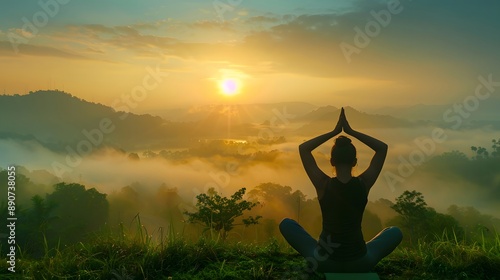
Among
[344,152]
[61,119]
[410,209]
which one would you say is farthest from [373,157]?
[61,119]

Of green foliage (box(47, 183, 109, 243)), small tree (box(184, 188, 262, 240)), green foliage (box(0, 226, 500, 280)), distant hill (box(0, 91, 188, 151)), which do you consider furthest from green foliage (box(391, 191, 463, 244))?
distant hill (box(0, 91, 188, 151))

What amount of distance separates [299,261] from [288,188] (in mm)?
37812

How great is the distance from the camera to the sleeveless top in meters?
6.33

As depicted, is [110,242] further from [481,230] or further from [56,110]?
[56,110]

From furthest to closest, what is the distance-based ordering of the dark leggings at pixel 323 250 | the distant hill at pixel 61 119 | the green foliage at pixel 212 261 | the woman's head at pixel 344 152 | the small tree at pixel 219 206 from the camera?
the distant hill at pixel 61 119 < the small tree at pixel 219 206 < the green foliage at pixel 212 261 < the dark leggings at pixel 323 250 < the woman's head at pixel 344 152

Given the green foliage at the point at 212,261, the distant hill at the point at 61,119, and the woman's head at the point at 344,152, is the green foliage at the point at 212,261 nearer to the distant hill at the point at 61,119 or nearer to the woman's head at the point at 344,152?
the woman's head at the point at 344,152

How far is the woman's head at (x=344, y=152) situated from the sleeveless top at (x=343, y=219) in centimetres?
25

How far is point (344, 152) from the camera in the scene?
20.6 feet

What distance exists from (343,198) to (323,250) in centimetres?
96

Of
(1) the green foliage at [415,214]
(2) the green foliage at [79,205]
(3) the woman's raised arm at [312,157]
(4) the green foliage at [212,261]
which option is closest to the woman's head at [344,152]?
(3) the woman's raised arm at [312,157]

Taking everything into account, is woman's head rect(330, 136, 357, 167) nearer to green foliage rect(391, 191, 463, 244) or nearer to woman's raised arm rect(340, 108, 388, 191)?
woman's raised arm rect(340, 108, 388, 191)

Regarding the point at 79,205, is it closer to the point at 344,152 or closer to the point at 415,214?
the point at 415,214

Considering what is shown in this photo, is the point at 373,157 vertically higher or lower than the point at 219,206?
higher

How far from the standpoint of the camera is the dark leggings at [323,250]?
6.71 m
